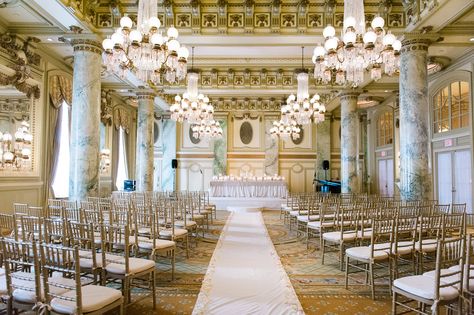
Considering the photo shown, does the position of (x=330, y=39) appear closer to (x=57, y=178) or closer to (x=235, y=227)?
(x=235, y=227)

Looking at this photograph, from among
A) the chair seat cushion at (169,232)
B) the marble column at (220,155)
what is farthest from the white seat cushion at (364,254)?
the marble column at (220,155)

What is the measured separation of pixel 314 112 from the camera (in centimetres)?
1053

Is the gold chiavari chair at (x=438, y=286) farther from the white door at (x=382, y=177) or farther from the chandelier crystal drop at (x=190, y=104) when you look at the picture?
the white door at (x=382, y=177)

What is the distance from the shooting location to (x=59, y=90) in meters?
10.2

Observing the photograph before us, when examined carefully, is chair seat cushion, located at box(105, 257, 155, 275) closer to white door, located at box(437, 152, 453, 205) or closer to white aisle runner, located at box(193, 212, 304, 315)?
white aisle runner, located at box(193, 212, 304, 315)

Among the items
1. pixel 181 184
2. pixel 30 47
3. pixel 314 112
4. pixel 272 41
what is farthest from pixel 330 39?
pixel 181 184

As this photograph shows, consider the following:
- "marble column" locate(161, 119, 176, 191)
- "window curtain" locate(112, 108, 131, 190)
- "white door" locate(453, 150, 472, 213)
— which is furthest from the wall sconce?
"white door" locate(453, 150, 472, 213)

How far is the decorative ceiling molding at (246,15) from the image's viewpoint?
808cm

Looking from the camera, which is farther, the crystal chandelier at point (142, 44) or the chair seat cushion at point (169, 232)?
the crystal chandelier at point (142, 44)

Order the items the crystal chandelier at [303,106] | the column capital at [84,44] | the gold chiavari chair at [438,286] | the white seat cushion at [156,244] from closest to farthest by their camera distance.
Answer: the gold chiavari chair at [438,286], the white seat cushion at [156,244], the column capital at [84,44], the crystal chandelier at [303,106]

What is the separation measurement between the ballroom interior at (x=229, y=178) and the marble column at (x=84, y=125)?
0.04 meters

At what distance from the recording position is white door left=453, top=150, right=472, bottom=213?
9.96 m

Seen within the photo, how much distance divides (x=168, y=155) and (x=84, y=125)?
10.2 metres

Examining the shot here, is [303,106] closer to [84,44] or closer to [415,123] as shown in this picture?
[415,123]
